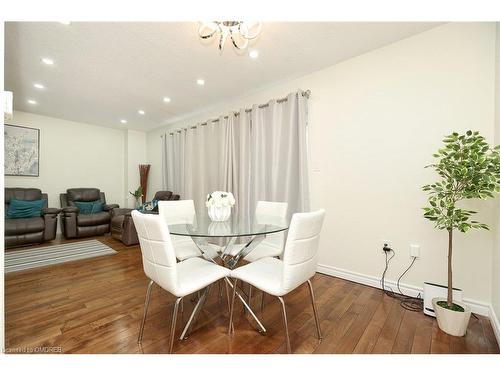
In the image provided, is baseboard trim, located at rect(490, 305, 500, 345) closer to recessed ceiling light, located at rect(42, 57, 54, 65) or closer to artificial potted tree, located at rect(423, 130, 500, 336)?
artificial potted tree, located at rect(423, 130, 500, 336)

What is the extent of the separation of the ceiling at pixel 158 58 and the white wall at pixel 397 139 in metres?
0.28

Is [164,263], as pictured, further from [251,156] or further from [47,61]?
[47,61]

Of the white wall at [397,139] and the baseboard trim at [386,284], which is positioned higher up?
the white wall at [397,139]

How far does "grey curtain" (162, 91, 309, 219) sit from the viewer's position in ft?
9.32

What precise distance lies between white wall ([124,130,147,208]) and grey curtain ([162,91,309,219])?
5.66ft

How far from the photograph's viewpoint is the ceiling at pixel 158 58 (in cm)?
197

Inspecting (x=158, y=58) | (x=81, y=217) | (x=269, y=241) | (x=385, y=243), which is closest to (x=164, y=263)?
(x=269, y=241)

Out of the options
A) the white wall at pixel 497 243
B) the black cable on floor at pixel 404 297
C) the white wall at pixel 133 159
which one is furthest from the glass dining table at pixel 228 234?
the white wall at pixel 133 159

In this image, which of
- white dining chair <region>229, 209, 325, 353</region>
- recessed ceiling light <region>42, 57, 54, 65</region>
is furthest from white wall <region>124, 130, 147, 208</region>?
white dining chair <region>229, 209, 325, 353</region>

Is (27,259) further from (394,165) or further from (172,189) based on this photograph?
(394,165)

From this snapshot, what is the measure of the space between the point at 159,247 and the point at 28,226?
3.85 meters

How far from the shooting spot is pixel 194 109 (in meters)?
4.13

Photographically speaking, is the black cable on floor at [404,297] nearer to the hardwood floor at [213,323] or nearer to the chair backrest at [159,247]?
the hardwood floor at [213,323]
